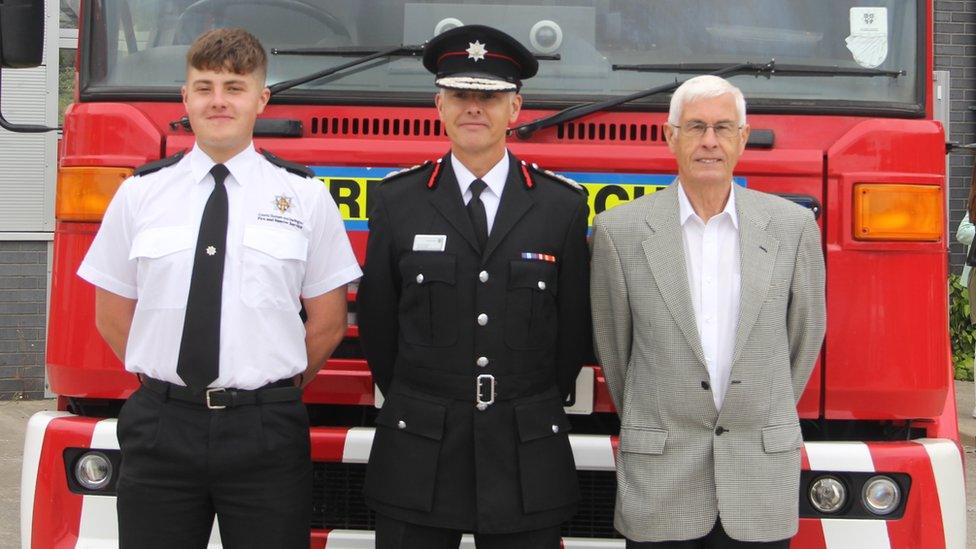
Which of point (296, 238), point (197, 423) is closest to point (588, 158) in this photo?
point (296, 238)

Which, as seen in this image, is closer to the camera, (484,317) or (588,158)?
(484,317)

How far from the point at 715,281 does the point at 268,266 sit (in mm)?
1017

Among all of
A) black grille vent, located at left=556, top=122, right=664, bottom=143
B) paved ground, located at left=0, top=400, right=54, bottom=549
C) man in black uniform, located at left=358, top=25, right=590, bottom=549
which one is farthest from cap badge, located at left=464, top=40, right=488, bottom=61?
paved ground, located at left=0, top=400, right=54, bottom=549

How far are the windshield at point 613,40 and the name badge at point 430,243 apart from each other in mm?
661

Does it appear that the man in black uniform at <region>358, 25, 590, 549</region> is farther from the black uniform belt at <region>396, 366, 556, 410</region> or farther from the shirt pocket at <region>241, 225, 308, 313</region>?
the shirt pocket at <region>241, 225, 308, 313</region>

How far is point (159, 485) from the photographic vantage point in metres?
2.69

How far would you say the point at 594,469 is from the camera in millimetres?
3258

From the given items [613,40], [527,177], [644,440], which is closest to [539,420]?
[644,440]

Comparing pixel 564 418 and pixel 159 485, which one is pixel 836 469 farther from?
pixel 159 485

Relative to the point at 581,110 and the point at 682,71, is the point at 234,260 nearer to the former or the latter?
the point at 581,110

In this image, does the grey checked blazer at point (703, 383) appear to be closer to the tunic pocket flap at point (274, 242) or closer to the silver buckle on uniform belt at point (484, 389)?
the silver buckle on uniform belt at point (484, 389)

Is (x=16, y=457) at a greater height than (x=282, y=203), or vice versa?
(x=282, y=203)

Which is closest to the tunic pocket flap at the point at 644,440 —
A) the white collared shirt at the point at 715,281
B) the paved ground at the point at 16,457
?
the white collared shirt at the point at 715,281

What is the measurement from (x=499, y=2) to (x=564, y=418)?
1231mm
